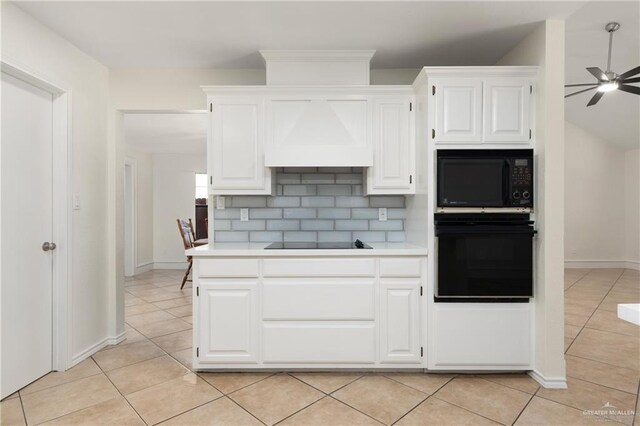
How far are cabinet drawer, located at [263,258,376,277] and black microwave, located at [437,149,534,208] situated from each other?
2.18 ft

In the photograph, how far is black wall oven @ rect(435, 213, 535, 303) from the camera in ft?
7.57

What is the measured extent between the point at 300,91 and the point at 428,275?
1.66m

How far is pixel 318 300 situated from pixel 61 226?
6.28 ft

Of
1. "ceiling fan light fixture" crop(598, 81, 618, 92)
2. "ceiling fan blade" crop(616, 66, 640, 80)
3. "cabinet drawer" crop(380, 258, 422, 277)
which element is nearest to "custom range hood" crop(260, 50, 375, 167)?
"cabinet drawer" crop(380, 258, 422, 277)

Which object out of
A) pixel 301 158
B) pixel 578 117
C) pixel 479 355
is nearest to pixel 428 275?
pixel 479 355

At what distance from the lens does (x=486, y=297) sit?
2348mm

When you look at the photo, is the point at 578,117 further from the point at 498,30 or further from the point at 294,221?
the point at 294,221

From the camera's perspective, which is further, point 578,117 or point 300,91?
point 578,117

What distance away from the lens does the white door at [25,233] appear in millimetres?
2172

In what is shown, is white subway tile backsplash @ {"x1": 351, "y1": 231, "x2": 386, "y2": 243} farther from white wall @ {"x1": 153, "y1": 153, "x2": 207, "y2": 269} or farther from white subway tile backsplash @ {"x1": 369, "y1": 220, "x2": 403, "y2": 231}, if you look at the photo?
white wall @ {"x1": 153, "y1": 153, "x2": 207, "y2": 269}

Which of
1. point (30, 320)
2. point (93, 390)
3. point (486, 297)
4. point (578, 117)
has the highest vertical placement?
point (578, 117)

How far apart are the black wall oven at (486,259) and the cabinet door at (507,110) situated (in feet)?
1.89

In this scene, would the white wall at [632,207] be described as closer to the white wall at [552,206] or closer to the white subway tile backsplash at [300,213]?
the white wall at [552,206]

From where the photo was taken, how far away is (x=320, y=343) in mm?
2406
